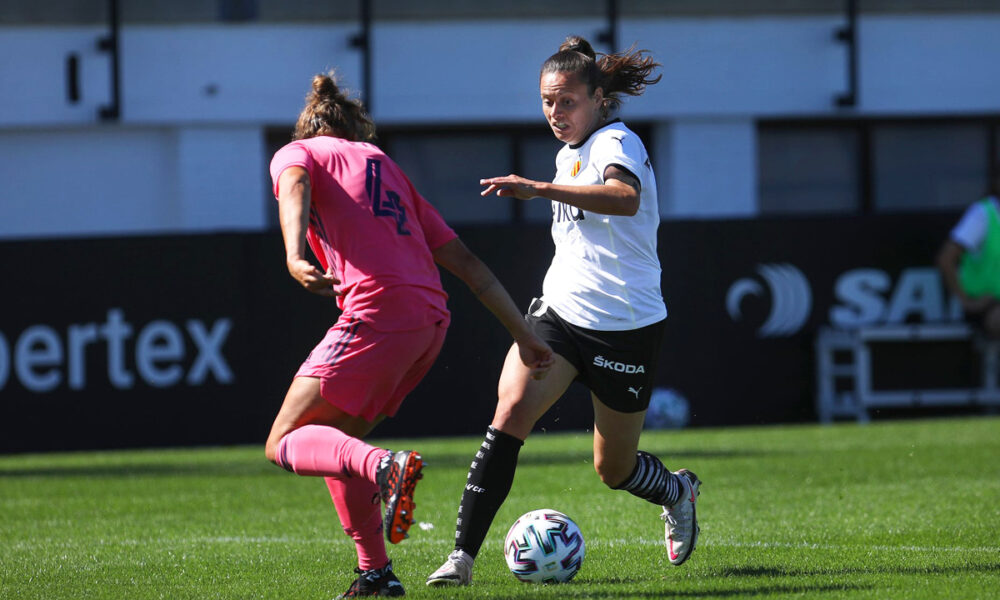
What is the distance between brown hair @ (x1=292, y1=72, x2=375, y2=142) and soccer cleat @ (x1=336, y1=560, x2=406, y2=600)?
155cm

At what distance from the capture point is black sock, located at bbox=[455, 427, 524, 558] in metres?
5.38

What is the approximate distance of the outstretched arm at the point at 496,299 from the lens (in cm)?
512

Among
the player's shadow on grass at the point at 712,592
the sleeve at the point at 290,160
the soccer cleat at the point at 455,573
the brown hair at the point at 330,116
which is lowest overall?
the player's shadow on grass at the point at 712,592

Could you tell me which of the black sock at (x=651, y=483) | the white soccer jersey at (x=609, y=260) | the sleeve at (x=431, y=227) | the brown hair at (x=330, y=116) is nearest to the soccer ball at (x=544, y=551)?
the black sock at (x=651, y=483)

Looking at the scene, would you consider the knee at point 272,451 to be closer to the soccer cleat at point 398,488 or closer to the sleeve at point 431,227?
the soccer cleat at point 398,488

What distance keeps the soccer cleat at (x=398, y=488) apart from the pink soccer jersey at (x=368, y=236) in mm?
577

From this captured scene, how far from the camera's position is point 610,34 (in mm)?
18453

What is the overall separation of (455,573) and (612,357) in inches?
38.6

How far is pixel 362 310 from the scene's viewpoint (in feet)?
16.4

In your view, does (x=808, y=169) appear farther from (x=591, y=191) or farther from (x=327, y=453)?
(x=327, y=453)

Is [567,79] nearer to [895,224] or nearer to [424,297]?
[424,297]

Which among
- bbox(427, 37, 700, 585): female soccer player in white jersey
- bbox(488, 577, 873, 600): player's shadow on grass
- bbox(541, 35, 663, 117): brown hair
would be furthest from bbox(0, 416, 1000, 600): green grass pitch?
bbox(541, 35, 663, 117): brown hair

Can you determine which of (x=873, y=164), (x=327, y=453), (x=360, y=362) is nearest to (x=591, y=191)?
(x=360, y=362)

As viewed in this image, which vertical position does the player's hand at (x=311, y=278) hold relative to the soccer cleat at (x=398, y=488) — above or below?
above
